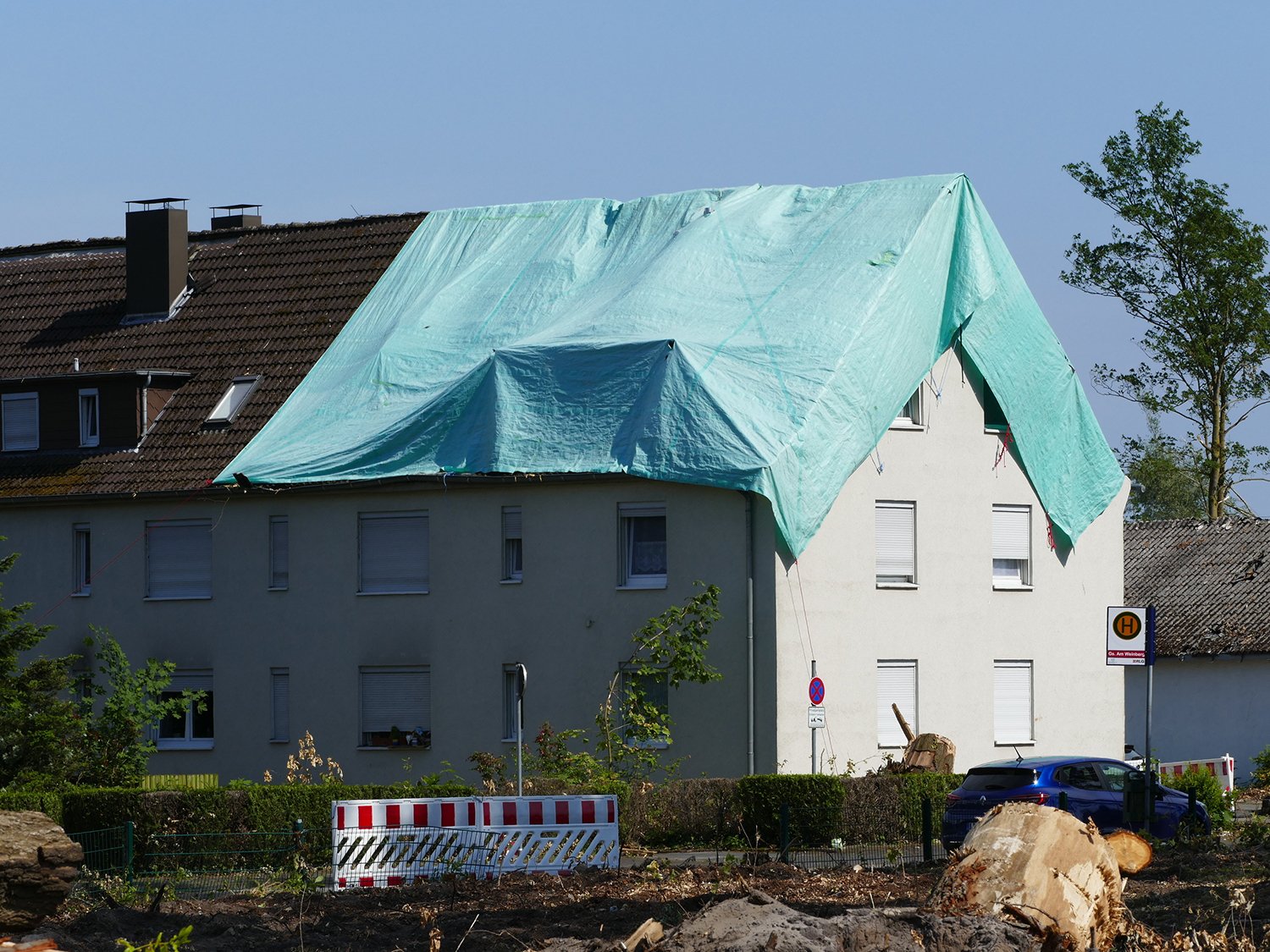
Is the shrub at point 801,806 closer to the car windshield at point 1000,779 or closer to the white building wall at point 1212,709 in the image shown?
the car windshield at point 1000,779

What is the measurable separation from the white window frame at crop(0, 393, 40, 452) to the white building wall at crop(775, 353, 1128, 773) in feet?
49.7

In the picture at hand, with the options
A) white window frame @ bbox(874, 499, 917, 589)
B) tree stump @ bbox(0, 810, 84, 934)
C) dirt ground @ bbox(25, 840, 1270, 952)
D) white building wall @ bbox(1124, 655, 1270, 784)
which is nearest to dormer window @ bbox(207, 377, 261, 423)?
white window frame @ bbox(874, 499, 917, 589)

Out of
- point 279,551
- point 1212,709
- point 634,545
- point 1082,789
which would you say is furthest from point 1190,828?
point 1212,709

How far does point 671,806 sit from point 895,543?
7.70 metres

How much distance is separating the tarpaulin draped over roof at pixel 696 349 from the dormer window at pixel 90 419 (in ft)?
13.1

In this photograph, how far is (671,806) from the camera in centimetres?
2655

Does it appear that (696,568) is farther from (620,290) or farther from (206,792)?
(206,792)

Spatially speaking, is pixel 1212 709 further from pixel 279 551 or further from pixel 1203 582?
pixel 279 551

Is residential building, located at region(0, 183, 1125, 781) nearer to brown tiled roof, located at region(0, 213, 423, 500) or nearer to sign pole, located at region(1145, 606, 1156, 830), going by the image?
brown tiled roof, located at region(0, 213, 423, 500)

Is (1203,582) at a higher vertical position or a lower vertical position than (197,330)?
lower

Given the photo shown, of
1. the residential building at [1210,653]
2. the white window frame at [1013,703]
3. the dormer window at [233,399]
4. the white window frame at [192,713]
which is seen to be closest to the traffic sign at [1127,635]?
the white window frame at [1013,703]

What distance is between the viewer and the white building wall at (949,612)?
30672 mm

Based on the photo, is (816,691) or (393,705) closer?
(816,691)

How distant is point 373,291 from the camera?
36594 millimetres
